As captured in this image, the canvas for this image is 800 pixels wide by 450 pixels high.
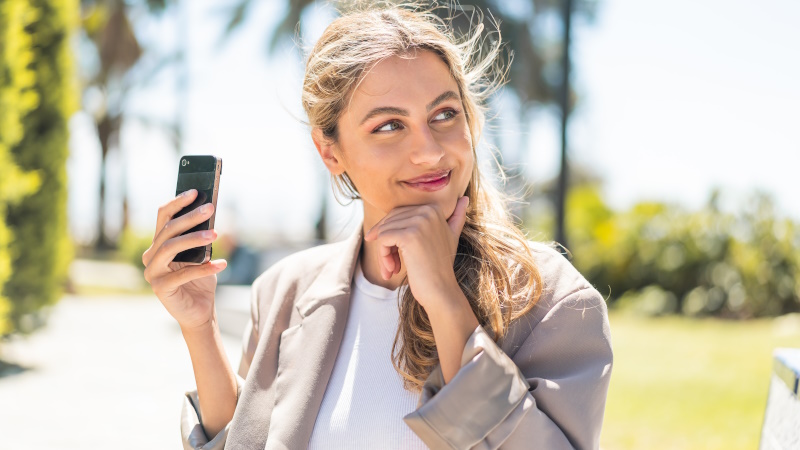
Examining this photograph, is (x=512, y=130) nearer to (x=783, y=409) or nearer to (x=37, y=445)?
(x=783, y=409)

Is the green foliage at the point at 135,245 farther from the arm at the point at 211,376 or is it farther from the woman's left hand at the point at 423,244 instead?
the woman's left hand at the point at 423,244

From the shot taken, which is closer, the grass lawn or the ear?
the ear

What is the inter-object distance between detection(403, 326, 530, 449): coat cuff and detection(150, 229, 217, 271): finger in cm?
73

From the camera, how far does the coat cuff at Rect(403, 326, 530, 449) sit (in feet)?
5.29

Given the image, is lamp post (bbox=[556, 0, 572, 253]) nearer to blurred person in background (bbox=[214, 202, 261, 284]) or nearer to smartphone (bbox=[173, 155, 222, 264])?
smartphone (bbox=[173, 155, 222, 264])

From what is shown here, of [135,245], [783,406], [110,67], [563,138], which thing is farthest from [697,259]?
[110,67]

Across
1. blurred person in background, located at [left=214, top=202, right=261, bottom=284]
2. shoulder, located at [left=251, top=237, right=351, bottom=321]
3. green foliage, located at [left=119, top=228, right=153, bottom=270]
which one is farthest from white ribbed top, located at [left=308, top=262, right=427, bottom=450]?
green foliage, located at [left=119, top=228, right=153, bottom=270]

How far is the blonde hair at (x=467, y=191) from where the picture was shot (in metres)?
1.88

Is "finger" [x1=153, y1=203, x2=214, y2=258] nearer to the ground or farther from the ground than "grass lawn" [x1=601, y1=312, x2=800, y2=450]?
farther from the ground

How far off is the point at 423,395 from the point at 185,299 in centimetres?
81

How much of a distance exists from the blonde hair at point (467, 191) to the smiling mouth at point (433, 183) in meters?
0.18

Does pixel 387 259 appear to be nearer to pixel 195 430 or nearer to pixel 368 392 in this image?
pixel 368 392

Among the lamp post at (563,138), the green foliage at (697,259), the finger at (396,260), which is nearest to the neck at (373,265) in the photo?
the finger at (396,260)

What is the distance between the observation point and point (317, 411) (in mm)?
2016
